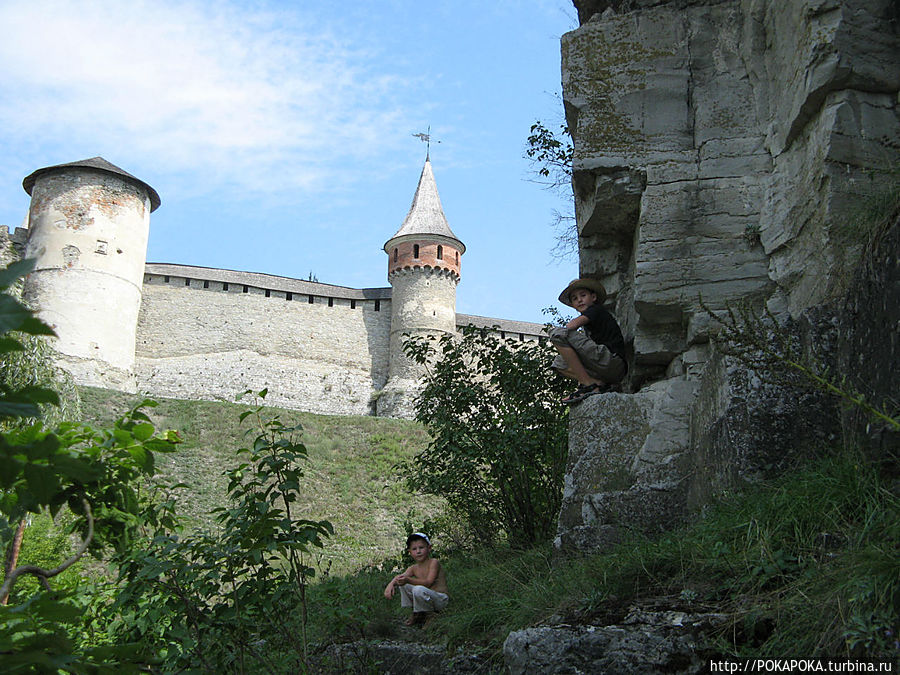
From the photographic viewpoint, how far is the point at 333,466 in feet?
71.5

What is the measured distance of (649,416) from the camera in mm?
5414

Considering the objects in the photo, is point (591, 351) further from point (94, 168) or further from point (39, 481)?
point (94, 168)

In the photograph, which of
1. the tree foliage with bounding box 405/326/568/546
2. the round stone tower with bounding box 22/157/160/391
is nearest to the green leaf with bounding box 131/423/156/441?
the tree foliage with bounding box 405/326/568/546

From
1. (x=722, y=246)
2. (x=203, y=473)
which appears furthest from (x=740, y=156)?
(x=203, y=473)

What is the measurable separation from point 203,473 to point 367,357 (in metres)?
18.6

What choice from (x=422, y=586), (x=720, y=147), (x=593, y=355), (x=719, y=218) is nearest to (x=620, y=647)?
(x=422, y=586)

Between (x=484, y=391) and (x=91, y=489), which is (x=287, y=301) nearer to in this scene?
(x=484, y=391)

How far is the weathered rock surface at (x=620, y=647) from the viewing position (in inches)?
116

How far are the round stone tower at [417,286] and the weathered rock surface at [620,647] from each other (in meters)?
32.4

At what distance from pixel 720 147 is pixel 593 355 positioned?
5.56ft

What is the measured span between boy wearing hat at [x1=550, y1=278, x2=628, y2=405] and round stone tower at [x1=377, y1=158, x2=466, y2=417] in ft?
97.7

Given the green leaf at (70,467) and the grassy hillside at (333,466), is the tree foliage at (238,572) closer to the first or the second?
the green leaf at (70,467)

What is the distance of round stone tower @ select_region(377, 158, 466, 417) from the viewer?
36.6 meters

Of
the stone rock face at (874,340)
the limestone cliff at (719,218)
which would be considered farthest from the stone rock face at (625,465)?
the stone rock face at (874,340)
